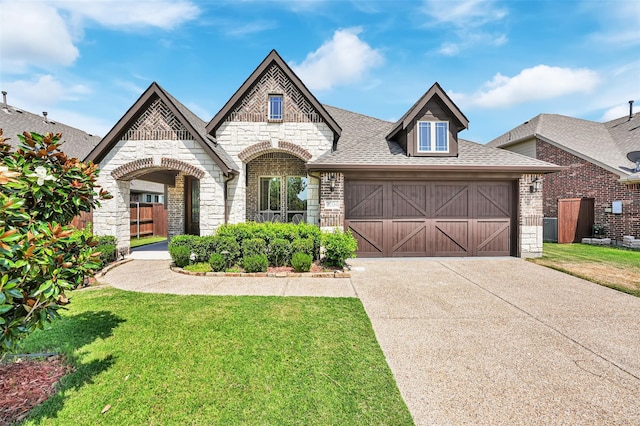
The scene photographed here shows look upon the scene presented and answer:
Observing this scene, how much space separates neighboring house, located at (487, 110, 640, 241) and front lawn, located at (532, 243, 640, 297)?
117 inches

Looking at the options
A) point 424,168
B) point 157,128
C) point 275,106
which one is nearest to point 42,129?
point 157,128

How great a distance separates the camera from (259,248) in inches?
321

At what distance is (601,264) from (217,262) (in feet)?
40.1

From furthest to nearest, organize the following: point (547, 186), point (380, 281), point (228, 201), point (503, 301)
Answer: point (547, 186)
point (228, 201)
point (380, 281)
point (503, 301)

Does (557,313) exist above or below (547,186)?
below

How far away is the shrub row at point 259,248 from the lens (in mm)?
7949

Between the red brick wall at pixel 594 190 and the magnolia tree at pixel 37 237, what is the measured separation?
1982 cm

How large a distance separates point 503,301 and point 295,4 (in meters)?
10.4

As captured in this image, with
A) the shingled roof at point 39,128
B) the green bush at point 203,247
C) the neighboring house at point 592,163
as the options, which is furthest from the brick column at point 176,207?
the neighboring house at point 592,163

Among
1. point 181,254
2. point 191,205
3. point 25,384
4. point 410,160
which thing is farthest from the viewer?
point 191,205

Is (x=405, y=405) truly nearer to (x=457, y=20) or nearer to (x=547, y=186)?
(x=457, y=20)

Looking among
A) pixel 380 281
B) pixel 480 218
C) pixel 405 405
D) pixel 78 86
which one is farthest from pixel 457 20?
pixel 78 86

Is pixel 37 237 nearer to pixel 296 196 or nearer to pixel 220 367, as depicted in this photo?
pixel 220 367

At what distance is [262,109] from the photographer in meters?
10.8
